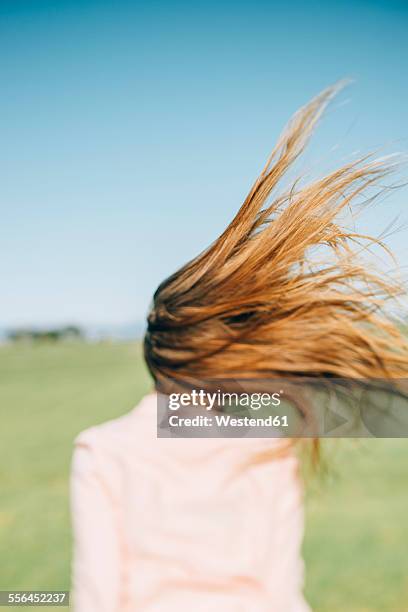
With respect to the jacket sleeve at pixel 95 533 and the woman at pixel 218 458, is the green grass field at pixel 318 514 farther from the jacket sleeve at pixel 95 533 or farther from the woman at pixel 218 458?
the jacket sleeve at pixel 95 533

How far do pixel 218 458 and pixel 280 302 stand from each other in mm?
512

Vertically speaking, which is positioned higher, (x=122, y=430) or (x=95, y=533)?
(x=122, y=430)

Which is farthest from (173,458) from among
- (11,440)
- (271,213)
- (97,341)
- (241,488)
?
(97,341)

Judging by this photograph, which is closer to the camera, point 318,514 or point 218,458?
point 218,458

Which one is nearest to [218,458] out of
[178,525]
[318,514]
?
[178,525]

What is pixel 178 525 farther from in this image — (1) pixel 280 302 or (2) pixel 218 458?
(1) pixel 280 302

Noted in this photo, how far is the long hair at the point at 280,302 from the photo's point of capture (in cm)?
199

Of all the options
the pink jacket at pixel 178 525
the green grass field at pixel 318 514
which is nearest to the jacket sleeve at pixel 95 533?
the pink jacket at pixel 178 525

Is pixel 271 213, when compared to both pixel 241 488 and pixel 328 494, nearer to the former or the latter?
pixel 241 488

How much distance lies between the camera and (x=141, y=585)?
1706 mm

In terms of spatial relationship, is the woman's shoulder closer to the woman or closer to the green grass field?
the woman

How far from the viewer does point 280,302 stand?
209 centimetres

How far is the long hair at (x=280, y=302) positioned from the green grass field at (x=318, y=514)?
16.7 inches

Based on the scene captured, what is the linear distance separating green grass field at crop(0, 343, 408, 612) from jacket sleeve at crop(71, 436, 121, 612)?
2.40 ft
